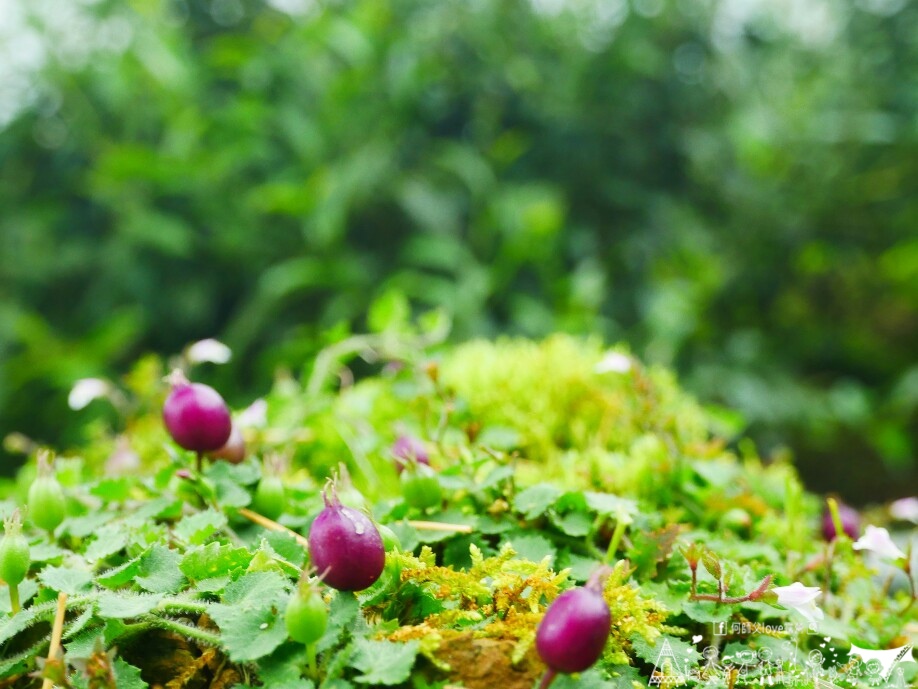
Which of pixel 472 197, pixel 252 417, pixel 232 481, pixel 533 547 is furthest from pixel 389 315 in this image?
pixel 472 197

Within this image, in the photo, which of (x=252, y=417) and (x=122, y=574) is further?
(x=252, y=417)

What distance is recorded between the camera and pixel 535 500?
0.64 m

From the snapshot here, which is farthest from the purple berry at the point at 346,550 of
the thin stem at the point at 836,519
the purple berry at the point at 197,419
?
the thin stem at the point at 836,519

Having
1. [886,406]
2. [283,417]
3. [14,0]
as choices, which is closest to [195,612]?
[283,417]

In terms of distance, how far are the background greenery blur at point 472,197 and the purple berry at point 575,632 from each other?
1.49 metres

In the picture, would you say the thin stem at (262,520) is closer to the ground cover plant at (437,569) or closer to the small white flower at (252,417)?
the ground cover plant at (437,569)

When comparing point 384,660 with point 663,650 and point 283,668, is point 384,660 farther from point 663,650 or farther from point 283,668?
point 663,650

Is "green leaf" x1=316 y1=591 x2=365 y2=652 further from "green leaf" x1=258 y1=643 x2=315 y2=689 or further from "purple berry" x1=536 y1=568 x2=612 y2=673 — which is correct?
"purple berry" x1=536 y1=568 x2=612 y2=673

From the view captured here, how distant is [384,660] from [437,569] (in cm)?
9

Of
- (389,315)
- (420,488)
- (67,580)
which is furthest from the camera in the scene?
(389,315)

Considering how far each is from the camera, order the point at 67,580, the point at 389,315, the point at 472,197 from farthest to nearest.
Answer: the point at 472,197
the point at 389,315
the point at 67,580

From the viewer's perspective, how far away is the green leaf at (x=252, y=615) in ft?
1.51

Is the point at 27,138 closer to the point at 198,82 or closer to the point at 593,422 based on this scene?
the point at 198,82

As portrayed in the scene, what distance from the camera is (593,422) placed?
103 centimetres
